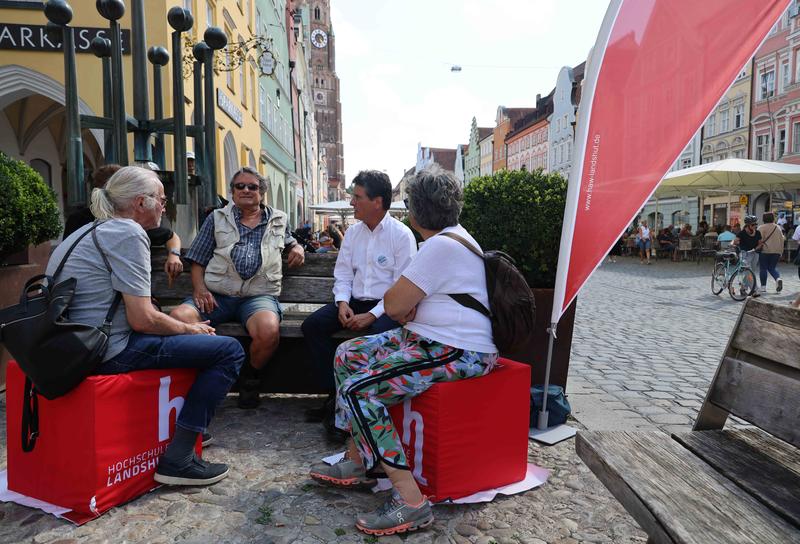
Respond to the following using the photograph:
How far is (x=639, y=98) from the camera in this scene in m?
3.04

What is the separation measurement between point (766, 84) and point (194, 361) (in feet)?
132

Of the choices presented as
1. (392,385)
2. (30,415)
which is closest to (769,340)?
(392,385)

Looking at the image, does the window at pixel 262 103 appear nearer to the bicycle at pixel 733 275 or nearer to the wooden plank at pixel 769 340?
the bicycle at pixel 733 275

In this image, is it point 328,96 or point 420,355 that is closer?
point 420,355

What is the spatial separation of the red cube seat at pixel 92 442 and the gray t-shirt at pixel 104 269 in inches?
8.8

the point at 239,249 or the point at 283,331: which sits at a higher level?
the point at 239,249

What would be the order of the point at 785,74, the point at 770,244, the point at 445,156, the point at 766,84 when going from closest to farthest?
the point at 770,244
the point at 785,74
the point at 766,84
the point at 445,156

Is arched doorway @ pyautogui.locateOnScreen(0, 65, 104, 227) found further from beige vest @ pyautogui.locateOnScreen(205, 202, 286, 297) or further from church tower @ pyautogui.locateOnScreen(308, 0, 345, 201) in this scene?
church tower @ pyautogui.locateOnScreen(308, 0, 345, 201)

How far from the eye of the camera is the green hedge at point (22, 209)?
4324mm

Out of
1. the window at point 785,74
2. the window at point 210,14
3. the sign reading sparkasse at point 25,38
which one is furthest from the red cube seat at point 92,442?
the window at point 785,74

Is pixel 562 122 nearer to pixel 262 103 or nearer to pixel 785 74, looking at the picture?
pixel 785 74

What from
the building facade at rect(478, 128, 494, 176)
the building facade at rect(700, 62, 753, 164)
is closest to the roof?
the building facade at rect(478, 128, 494, 176)

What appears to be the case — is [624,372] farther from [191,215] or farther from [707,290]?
[707,290]

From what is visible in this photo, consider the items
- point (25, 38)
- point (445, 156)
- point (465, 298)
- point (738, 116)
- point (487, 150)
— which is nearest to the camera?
point (465, 298)
